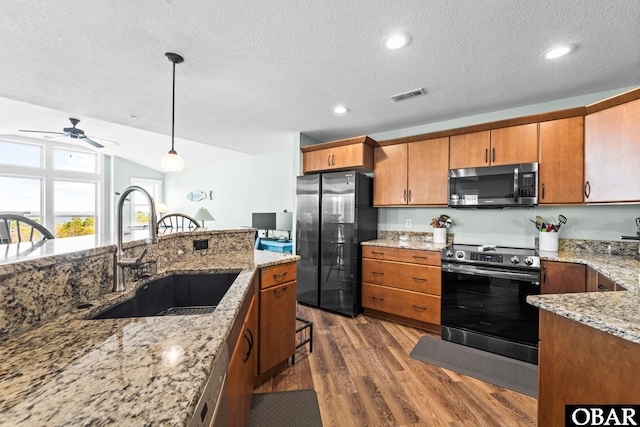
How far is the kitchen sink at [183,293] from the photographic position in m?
1.41

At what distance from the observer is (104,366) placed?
61 cm

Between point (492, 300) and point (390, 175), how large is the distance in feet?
5.55

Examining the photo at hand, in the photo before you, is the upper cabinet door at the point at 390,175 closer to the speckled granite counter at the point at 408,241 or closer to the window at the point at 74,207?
the speckled granite counter at the point at 408,241

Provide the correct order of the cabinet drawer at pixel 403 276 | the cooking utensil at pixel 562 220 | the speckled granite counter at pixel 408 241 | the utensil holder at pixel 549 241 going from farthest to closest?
the speckled granite counter at pixel 408 241 → the cabinet drawer at pixel 403 276 → the cooking utensil at pixel 562 220 → the utensil holder at pixel 549 241

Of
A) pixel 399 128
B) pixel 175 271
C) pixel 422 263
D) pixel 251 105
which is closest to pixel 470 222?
pixel 422 263

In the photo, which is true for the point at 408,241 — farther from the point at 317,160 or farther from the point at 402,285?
the point at 317,160

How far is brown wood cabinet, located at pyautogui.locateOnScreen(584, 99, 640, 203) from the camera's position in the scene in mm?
1972

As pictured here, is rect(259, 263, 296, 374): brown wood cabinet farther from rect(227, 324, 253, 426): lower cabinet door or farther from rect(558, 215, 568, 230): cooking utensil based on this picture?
rect(558, 215, 568, 230): cooking utensil

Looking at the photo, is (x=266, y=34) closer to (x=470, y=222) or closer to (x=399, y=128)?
(x=399, y=128)

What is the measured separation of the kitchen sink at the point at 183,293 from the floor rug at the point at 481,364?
1.77 m

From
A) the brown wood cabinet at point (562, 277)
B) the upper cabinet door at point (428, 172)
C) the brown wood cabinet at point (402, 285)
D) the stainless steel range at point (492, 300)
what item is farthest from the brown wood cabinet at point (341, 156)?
the brown wood cabinet at point (562, 277)

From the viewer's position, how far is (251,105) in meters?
2.86

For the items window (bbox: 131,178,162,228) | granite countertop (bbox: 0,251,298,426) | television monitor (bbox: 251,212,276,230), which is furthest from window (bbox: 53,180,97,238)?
granite countertop (bbox: 0,251,298,426)

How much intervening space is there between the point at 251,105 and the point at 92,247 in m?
2.19
